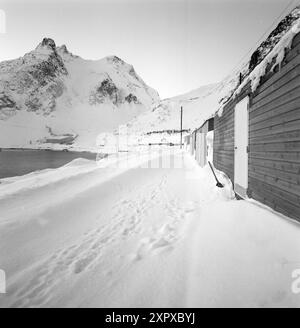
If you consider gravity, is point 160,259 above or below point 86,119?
below

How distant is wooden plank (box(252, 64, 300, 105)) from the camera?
3298mm

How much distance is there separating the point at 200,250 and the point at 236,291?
0.87m

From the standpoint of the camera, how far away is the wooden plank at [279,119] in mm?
3287

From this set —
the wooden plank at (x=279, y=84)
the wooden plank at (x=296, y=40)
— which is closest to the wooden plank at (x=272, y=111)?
the wooden plank at (x=279, y=84)

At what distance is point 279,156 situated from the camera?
383cm

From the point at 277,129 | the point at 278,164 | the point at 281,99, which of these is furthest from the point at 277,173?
the point at 281,99

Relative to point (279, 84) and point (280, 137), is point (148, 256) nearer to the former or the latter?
point (280, 137)

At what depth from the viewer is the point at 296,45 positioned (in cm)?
323

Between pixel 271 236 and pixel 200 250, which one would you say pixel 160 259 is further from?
→ pixel 271 236

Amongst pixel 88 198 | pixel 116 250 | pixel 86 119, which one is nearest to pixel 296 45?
pixel 116 250

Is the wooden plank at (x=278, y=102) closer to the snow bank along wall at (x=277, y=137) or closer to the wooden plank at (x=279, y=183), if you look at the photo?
the snow bank along wall at (x=277, y=137)

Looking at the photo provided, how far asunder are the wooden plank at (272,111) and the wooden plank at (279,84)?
319mm

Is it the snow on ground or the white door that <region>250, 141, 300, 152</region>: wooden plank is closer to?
the white door
